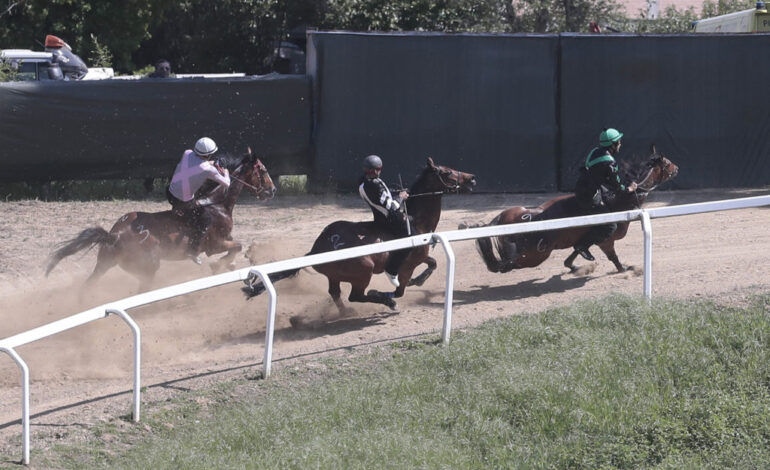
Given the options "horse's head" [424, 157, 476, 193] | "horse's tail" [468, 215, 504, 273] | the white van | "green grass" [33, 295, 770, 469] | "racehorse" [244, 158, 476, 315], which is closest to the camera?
"green grass" [33, 295, 770, 469]

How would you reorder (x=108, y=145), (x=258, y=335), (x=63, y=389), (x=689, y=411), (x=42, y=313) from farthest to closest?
(x=108, y=145) < (x=42, y=313) < (x=258, y=335) < (x=63, y=389) < (x=689, y=411)

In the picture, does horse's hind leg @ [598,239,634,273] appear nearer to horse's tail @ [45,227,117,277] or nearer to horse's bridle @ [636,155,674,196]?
horse's bridle @ [636,155,674,196]

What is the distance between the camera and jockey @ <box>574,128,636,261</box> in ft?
40.8

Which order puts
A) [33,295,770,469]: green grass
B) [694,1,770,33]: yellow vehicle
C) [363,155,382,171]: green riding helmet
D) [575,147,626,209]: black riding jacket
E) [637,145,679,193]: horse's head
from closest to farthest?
1. [33,295,770,469]: green grass
2. [363,155,382,171]: green riding helmet
3. [575,147,626,209]: black riding jacket
4. [637,145,679,193]: horse's head
5. [694,1,770,33]: yellow vehicle

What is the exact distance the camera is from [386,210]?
1143cm

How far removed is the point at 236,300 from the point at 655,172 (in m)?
5.70

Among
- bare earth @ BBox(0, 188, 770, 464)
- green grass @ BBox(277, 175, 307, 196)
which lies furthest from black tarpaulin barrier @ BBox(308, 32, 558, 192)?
bare earth @ BBox(0, 188, 770, 464)

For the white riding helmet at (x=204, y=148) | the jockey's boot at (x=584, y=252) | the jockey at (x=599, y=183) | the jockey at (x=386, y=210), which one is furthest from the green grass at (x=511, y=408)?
the white riding helmet at (x=204, y=148)

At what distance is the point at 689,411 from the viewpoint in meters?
7.79

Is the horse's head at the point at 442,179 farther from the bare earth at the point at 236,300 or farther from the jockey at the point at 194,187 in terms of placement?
the jockey at the point at 194,187

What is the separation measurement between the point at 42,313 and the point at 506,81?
34.0 ft

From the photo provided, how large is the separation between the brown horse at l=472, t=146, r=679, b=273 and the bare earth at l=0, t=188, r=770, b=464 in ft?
1.11

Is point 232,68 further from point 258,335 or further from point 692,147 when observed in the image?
point 258,335

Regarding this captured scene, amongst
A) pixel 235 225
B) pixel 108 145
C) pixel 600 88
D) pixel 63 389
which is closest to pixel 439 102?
pixel 600 88
